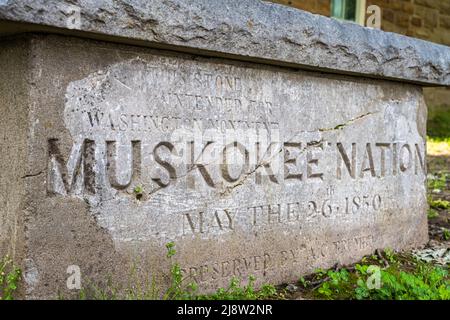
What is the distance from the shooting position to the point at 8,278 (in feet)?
6.63

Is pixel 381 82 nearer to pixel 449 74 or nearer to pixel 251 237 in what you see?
pixel 449 74

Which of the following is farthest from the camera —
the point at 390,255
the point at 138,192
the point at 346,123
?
the point at 390,255

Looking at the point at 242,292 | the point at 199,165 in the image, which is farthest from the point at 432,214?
the point at 199,165

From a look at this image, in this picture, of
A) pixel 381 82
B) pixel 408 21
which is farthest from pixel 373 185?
pixel 408 21

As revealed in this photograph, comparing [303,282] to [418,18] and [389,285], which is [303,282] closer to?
[389,285]

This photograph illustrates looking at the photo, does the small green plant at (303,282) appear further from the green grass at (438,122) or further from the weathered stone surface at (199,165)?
the green grass at (438,122)

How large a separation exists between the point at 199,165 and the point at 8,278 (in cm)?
85

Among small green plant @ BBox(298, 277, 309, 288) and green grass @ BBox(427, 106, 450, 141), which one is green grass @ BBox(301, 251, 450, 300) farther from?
green grass @ BBox(427, 106, 450, 141)

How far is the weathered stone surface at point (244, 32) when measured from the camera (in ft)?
6.48

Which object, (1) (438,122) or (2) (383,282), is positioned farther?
(1) (438,122)

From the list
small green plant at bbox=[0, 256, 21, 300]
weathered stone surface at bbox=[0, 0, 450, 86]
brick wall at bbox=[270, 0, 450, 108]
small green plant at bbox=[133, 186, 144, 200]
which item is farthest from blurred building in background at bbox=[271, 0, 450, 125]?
small green plant at bbox=[0, 256, 21, 300]

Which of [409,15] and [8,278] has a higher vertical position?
[409,15]

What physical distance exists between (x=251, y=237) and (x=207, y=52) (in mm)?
827

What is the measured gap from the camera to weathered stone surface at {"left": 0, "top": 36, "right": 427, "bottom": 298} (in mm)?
2062
